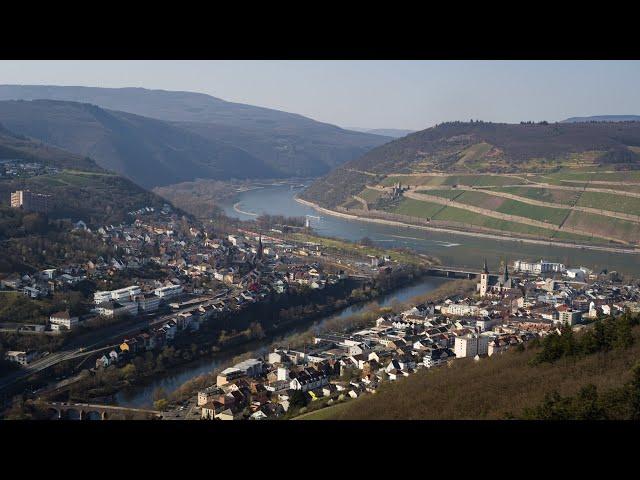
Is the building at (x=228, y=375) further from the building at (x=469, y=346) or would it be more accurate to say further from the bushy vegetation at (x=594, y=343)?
the bushy vegetation at (x=594, y=343)

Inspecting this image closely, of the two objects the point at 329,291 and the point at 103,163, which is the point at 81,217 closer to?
the point at 329,291

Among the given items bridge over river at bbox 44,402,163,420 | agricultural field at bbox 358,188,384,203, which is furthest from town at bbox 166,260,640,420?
agricultural field at bbox 358,188,384,203

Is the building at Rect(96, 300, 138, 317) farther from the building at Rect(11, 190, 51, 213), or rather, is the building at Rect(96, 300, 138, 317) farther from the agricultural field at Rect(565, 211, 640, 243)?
the agricultural field at Rect(565, 211, 640, 243)

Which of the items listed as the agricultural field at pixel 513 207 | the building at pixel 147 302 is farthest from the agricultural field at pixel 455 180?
the building at pixel 147 302

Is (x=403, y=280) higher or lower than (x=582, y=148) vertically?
lower
